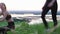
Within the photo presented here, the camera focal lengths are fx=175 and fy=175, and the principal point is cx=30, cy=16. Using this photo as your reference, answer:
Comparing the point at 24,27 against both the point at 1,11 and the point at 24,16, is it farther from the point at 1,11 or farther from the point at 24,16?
the point at 24,16

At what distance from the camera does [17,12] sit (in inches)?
134

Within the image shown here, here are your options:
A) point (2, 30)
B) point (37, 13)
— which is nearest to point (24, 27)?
point (2, 30)

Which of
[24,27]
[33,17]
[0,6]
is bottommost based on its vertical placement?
[33,17]

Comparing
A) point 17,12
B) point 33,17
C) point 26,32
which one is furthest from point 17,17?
point 26,32

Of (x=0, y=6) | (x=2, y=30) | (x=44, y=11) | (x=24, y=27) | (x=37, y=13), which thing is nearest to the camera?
(x=24, y=27)

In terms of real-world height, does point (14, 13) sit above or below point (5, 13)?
below

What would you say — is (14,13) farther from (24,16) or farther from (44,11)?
(44,11)

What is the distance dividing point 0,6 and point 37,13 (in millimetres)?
1405

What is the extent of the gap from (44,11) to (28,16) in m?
1.27

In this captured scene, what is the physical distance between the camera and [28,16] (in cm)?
341

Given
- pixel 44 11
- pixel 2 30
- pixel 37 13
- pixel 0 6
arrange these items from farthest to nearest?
pixel 37 13 → pixel 44 11 → pixel 0 6 → pixel 2 30

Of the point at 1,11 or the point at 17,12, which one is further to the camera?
the point at 17,12

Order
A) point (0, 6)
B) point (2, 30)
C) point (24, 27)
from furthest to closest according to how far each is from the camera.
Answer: point (0, 6) → point (2, 30) → point (24, 27)

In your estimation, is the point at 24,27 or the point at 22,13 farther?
the point at 22,13
